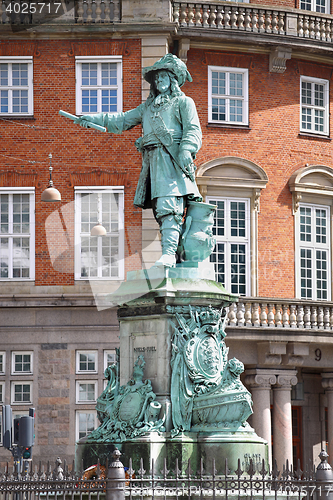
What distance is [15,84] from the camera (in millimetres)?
27828

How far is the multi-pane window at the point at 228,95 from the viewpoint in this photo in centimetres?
2878

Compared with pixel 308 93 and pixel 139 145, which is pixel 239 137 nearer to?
pixel 308 93

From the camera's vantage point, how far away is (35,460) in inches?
1005

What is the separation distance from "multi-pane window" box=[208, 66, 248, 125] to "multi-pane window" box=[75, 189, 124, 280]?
386cm

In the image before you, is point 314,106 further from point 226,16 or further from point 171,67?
point 171,67

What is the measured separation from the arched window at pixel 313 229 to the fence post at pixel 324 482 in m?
18.6

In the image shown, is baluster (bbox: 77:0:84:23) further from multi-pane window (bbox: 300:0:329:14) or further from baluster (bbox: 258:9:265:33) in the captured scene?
multi-pane window (bbox: 300:0:329:14)

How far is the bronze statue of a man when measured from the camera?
41.6 ft

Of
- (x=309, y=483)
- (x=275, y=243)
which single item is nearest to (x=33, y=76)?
(x=275, y=243)

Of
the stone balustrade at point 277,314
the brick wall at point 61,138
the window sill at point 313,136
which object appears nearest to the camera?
the stone balustrade at point 277,314

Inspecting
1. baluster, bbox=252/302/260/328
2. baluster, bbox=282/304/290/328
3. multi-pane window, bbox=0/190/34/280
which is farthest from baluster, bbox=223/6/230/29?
baluster, bbox=282/304/290/328

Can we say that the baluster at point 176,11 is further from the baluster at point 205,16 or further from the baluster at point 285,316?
the baluster at point 285,316

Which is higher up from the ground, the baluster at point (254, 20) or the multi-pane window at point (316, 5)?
the multi-pane window at point (316, 5)

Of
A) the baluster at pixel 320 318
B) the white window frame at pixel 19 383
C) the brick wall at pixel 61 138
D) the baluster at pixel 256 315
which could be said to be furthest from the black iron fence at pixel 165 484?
the baluster at pixel 320 318
